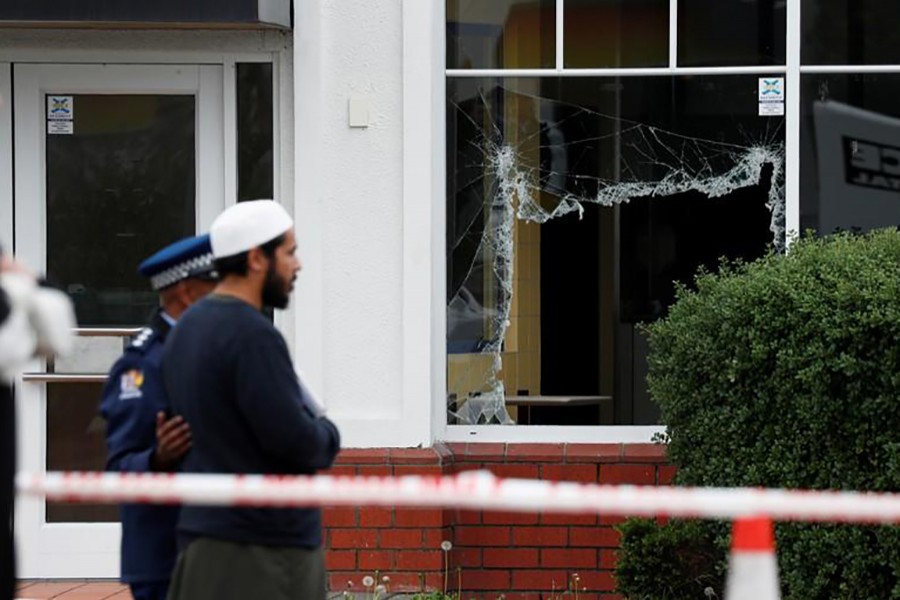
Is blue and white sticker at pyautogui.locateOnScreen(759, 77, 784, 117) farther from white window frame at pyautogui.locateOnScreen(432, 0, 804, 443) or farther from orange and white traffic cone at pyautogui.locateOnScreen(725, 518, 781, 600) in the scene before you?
orange and white traffic cone at pyautogui.locateOnScreen(725, 518, 781, 600)

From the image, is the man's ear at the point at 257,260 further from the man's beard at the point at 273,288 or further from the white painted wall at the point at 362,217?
the white painted wall at the point at 362,217

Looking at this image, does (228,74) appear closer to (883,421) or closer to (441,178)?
(441,178)

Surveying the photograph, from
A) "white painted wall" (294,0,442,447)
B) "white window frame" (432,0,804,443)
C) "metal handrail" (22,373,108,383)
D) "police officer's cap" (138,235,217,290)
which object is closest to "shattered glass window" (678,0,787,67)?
"white window frame" (432,0,804,443)

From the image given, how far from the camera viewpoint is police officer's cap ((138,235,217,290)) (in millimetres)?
4754

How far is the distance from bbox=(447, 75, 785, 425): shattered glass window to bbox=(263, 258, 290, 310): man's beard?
3.53m

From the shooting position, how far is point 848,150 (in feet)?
25.9

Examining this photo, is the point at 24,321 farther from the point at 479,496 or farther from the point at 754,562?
the point at 754,562

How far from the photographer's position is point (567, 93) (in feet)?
26.3

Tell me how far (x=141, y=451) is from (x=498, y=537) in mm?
3453

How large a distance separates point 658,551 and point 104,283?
2935mm

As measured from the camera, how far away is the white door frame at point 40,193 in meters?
8.01

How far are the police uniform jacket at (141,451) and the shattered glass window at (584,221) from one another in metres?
3.39

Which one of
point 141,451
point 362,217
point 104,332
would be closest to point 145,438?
point 141,451

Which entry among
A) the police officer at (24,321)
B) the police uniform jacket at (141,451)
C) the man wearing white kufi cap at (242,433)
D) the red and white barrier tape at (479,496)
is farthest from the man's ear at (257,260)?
the police officer at (24,321)
